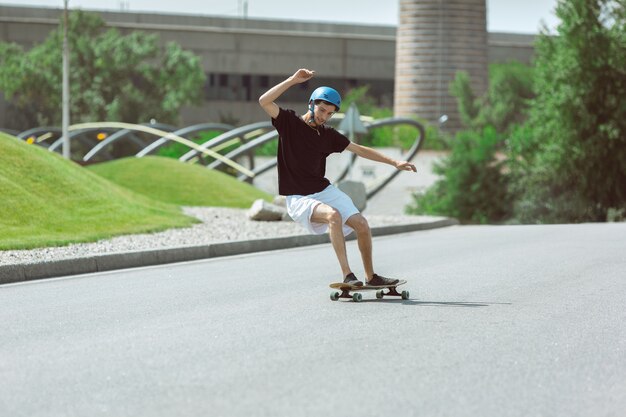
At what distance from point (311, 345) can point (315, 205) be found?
2.54 m

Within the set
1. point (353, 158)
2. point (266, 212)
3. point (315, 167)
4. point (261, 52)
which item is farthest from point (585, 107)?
point (261, 52)

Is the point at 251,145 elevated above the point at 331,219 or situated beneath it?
situated beneath

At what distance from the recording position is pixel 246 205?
31.7 m

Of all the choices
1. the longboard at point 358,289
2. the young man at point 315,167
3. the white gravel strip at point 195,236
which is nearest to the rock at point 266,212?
the white gravel strip at point 195,236

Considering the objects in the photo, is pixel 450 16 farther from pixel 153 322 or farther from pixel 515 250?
pixel 153 322

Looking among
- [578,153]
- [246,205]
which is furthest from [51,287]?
[578,153]

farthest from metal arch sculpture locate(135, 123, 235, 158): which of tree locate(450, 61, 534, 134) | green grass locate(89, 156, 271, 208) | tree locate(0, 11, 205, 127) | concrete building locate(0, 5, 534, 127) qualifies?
concrete building locate(0, 5, 534, 127)

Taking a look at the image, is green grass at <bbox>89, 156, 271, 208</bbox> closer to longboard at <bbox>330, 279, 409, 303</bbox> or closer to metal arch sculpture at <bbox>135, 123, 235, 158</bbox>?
metal arch sculpture at <bbox>135, 123, 235, 158</bbox>

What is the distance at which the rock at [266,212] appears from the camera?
2433 cm

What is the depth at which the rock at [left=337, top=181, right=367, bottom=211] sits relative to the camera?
29.1 meters

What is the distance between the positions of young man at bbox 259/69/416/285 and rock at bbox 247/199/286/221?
526 inches

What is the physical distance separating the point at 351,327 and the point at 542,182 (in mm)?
34410

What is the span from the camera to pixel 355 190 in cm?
2950

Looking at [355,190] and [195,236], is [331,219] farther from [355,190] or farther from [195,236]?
[355,190]
